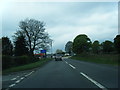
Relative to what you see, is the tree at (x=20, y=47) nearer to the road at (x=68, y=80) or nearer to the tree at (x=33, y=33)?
the tree at (x=33, y=33)

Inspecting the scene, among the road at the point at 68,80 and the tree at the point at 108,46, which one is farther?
the tree at the point at 108,46

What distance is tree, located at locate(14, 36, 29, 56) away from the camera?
2379 inches

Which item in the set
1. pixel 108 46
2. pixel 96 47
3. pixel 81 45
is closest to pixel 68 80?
pixel 81 45

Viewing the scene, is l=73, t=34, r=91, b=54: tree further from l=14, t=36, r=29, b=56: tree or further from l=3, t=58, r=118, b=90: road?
l=3, t=58, r=118, b=90: road

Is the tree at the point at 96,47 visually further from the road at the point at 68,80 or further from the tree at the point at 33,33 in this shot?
the road at the point at 68,80

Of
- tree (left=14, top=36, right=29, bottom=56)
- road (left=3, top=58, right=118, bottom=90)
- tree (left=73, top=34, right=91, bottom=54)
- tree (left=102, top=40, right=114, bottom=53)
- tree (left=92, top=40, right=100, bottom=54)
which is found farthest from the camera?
tree (left=92, top=40, right=100, bottom=54)

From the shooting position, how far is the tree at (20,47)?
60.4m

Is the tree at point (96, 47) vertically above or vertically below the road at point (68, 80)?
above

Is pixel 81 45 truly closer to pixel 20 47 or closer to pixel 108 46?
pixel 108 46

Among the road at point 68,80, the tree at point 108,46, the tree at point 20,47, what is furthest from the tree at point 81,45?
the road at point 68,80

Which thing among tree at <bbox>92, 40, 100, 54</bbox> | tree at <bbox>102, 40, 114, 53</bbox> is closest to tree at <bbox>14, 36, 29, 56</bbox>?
tree at <bbox>102, 40, 114, 53</bbox>

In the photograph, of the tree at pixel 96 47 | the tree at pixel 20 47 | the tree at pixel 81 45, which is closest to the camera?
the tree at pixel 20 47

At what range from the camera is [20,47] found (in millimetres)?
60938

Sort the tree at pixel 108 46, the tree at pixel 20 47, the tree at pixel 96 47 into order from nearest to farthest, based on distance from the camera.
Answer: the tree at pixel 20 47, the tree at pixel 108 46, the tree at pixel 96 47
